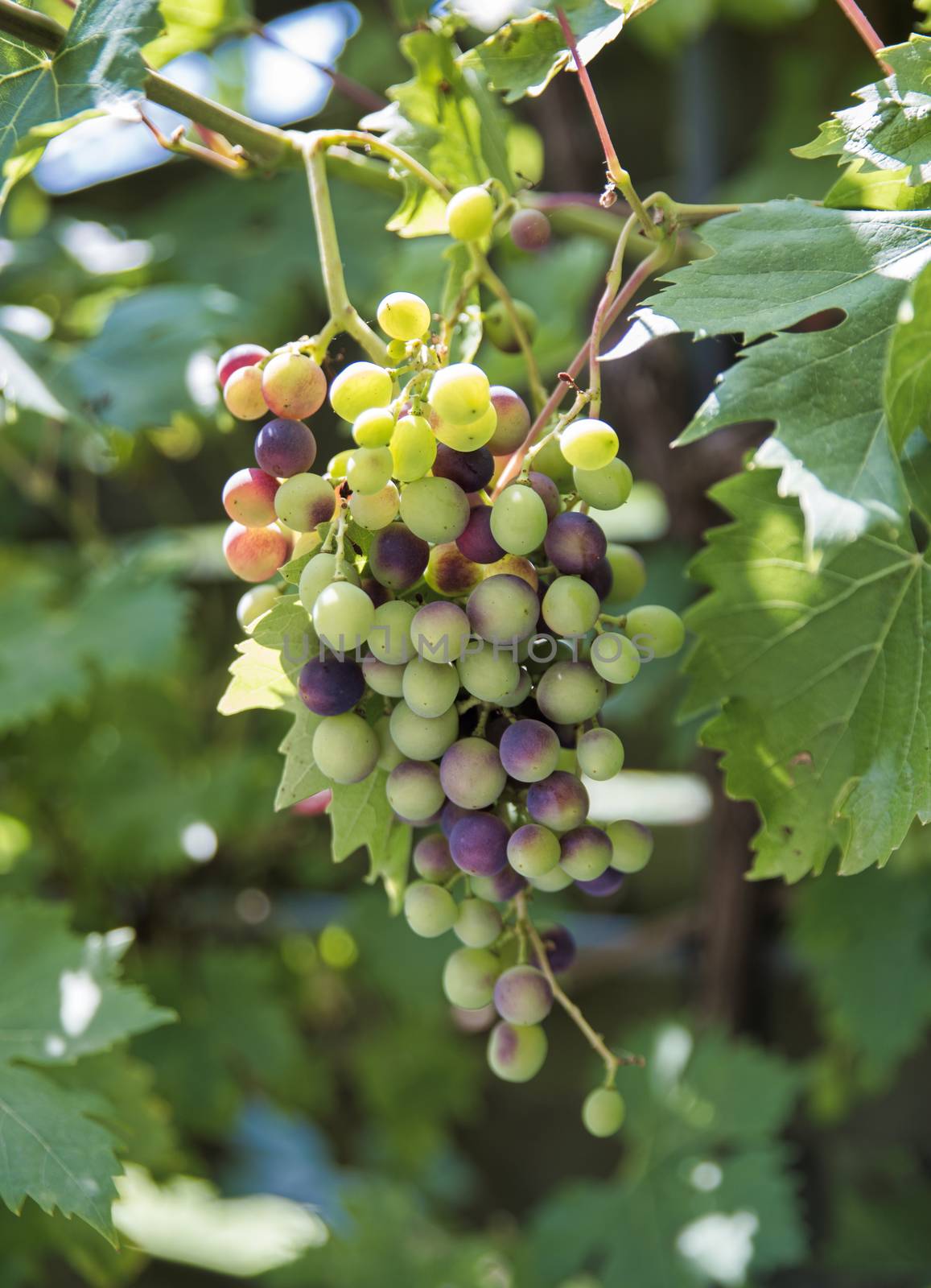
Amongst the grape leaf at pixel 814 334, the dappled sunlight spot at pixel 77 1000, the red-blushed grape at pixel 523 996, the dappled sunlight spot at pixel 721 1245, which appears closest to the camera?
the grape leaf at pixel 814 334

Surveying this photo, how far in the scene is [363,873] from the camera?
140 cm

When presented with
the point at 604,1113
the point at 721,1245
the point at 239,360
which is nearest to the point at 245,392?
the point at 239,360

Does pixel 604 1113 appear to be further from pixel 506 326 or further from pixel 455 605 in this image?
pixel 506 326

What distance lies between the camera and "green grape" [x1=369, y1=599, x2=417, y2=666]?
0.39 m

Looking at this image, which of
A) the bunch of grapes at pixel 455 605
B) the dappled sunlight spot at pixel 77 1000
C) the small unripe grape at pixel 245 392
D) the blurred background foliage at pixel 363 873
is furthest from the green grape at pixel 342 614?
the blurred background foliage at pixel 363 873

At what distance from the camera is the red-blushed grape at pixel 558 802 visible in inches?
16.1

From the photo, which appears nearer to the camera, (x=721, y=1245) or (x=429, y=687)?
(x=429, y=687)

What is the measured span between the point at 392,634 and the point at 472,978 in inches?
6.5

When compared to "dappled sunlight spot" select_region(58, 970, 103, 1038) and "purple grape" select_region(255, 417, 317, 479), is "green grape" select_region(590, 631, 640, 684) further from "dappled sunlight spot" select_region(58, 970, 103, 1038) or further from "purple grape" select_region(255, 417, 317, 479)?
"dappled sunlight spot" select_region(58, 970, 103, 1038)

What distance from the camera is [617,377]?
1122mm

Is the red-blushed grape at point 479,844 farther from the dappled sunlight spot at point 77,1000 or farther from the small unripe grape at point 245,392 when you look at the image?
the dappled sunlight spot at point 77,1000

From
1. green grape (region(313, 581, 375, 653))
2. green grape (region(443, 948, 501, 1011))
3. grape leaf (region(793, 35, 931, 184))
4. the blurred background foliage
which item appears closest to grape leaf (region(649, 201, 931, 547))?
grape leaf (region(793, 35, 931, 184))

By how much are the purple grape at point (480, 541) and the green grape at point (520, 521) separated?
0.01 metres

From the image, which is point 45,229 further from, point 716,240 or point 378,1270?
point 378,1270
